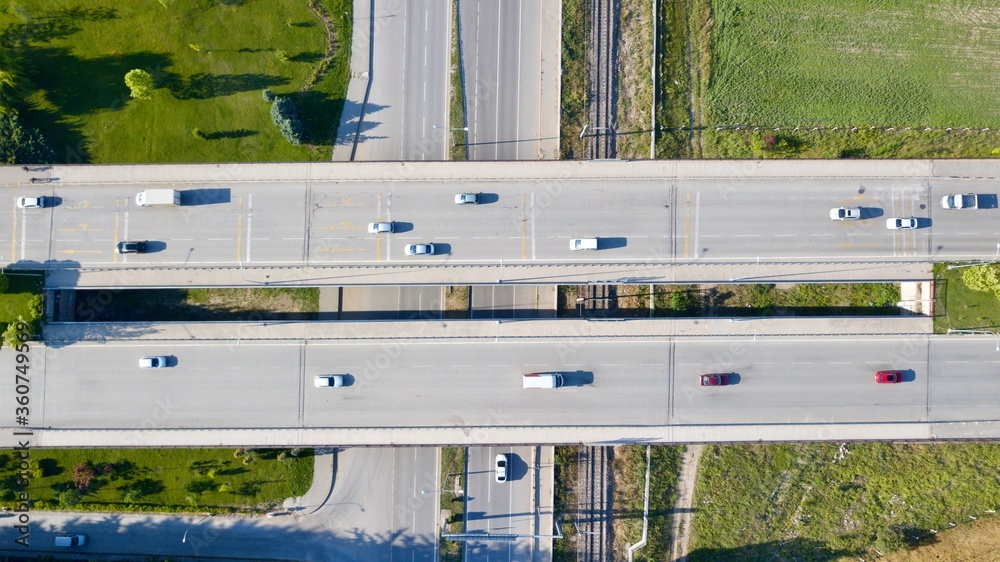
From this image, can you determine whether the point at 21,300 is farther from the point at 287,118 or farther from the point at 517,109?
the point at 517,109

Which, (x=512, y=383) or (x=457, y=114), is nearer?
(x=512, y=383)

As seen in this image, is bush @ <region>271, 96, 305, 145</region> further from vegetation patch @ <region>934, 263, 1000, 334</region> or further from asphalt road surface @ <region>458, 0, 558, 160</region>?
vegetation patch @ <region>934, 263, 1000, 334</region>

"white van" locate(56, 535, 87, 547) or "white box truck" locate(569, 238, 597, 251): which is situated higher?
"white box truck" locate(569, 238, 597, 251)

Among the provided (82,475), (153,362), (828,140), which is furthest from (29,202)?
(828,140)

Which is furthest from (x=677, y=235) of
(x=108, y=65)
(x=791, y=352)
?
(x=108, y=65)

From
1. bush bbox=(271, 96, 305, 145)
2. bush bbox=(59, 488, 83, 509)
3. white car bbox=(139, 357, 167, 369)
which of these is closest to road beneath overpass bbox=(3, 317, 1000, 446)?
white car bbox=(139, 357, 167, 369)

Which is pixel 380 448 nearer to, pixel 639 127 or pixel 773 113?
pixel 639 127
